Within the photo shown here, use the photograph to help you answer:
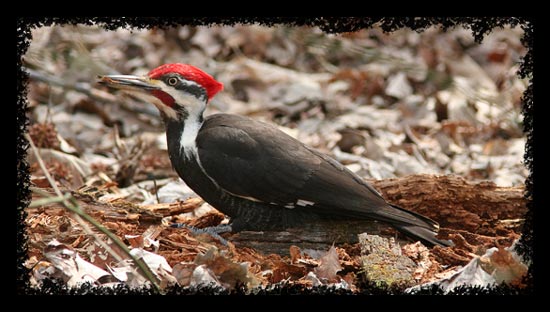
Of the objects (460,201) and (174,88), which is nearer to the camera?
(174,88)

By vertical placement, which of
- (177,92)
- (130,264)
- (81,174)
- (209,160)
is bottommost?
(81,174)

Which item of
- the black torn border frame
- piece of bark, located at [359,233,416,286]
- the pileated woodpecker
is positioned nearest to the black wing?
the pileated woodpecker

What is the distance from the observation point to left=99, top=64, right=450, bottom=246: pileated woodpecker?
13.5ft

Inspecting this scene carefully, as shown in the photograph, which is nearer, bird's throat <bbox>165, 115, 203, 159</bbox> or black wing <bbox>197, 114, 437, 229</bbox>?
black wing <bbox>197, 114, 437, 229</bbox>

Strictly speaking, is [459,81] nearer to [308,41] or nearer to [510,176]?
[510,176]

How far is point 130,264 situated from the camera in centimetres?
335

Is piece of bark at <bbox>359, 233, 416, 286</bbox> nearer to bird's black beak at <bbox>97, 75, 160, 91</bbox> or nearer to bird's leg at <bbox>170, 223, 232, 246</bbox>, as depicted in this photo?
bird's leg at <bbox>170, 223, 232, 246</bbox>

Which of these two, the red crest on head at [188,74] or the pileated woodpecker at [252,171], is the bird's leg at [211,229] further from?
the red crest on head at [188,74]

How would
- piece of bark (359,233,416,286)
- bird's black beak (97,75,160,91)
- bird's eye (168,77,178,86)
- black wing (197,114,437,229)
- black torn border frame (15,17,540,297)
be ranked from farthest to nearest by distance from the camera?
bird's eye (168,77,178,86) → bird's black beak (97,75,160,91) → black wing (197,114,437,229) → piece of bark (359,233,416,286) → black torn border frame (15,17,540,297)

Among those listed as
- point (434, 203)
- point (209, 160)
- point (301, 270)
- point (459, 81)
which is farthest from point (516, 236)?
point (459, 81)

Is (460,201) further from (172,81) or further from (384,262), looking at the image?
(172,81)

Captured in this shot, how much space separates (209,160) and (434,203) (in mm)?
1413

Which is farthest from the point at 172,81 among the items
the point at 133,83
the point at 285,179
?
the point at 285,179

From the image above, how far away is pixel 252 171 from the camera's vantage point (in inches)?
163
